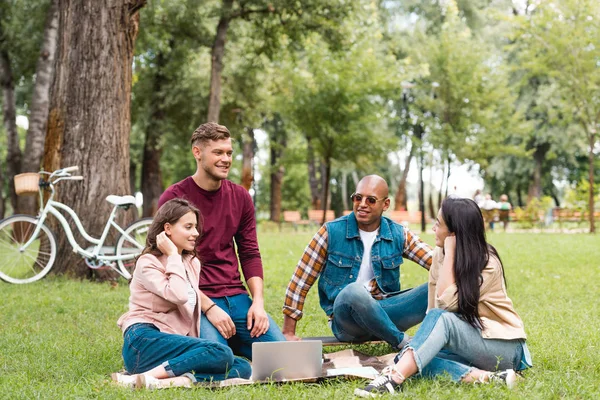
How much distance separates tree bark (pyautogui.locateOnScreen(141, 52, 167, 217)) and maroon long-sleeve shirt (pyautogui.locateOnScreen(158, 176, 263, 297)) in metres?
20.5

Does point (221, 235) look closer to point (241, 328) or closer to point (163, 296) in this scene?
point (241, 328)

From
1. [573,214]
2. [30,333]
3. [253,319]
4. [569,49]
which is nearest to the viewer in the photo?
[253,319]

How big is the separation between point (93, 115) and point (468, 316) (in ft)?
21.5

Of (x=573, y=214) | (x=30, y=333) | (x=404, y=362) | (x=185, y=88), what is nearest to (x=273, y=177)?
(x=185, y=88)

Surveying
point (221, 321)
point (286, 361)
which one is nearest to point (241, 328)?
point (221, 321)

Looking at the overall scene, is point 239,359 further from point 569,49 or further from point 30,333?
point 569,49

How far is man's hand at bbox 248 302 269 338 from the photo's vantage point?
16.0 ft

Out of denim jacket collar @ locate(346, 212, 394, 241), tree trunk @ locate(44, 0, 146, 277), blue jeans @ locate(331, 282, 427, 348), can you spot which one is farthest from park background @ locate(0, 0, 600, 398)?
denim jacket collar @ locate(346, 212, 394, 241)

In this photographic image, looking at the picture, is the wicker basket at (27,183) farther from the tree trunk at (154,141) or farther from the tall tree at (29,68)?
the tree trunk at (154,141)

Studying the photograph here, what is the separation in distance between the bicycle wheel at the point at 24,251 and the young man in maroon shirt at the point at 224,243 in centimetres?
469

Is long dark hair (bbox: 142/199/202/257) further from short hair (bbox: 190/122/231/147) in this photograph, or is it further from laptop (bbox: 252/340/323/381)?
laptop (bbox: 252/340/323/381)

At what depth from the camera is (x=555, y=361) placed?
16.6 feet

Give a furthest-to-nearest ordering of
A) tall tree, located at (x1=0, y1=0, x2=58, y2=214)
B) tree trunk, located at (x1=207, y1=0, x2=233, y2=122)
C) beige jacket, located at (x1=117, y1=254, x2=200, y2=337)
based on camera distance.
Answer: tree trunk, located at (x1=207, y1=0, x2=233, y2=122) < tall tree, located at (x1=0, y1=0, x2=58, y2=214) < beige jacket, located at (x1=117, y1=254, x2=200, y2=337)

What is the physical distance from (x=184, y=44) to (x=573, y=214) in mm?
15930
